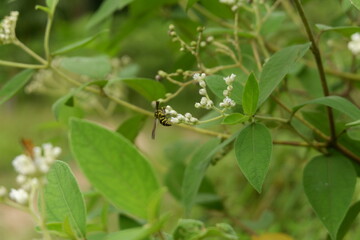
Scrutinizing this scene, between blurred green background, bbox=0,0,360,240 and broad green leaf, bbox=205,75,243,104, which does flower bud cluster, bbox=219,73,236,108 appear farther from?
blurred green background, bbox=0,0,360,240

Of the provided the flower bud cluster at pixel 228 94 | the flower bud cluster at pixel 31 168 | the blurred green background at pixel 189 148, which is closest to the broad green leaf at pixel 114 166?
the flower bud cluster at pixel 31 168

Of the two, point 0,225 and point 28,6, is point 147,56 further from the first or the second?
point 0,225

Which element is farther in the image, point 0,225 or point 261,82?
point 0,225

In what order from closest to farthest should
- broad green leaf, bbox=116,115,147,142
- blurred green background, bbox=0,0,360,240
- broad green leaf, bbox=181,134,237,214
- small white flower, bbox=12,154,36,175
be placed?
small white flower, bbox=12,154,36,175 < broad green leaf, bbox=181,134,237,214 < broad green leaf, bbox=116,115,147,142 < blurred green background, bbox=0,0,360,240

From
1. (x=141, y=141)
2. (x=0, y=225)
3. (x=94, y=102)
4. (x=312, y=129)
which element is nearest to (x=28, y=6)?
(x=141, y=141)

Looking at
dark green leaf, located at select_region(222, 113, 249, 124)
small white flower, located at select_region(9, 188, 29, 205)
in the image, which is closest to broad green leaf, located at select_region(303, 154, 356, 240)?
dark green leaf, located at select_region(222, 113, 249, 124)

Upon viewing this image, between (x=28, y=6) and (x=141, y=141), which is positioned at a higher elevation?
(x=28, y=6)

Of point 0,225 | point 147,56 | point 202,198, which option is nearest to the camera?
point 202,198

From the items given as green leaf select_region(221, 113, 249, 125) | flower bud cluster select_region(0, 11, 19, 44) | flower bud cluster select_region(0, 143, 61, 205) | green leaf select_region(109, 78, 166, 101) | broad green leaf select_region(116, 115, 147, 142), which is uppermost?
flower bud cluster select_region(0, 11, 19, 44)
